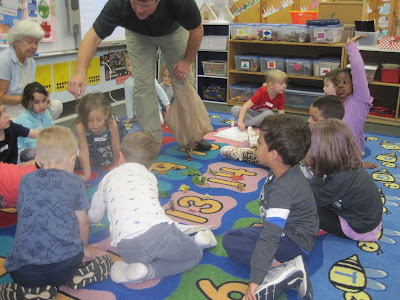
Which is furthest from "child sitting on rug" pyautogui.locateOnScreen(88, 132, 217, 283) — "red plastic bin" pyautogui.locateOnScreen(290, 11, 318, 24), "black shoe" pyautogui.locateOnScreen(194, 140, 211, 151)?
"red plastic bin" pyautogui.locateOnScreen(290, 11, 318, 24)

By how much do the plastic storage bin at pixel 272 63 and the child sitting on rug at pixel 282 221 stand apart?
9.66 ft

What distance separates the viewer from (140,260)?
1499 millimetres

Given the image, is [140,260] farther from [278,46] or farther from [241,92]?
[278,46]

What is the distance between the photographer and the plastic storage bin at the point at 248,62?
445 centimetres

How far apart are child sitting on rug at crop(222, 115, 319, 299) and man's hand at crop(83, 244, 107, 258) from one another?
55 cm

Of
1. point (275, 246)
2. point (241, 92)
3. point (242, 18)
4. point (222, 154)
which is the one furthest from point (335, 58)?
point (275, 246)

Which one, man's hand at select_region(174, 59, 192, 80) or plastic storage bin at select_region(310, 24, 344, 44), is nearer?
man's hand at select_region(174, 59, 192, 80)

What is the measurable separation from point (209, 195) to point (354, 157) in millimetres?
881

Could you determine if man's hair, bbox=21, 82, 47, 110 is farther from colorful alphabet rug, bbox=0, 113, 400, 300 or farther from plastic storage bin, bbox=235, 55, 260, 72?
plastic storage bin, bbox=235, 55, 260, 72

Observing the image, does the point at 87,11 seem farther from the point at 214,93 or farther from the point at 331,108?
the point at 331,108

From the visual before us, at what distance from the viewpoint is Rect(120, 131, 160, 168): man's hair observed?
1625 millimetres

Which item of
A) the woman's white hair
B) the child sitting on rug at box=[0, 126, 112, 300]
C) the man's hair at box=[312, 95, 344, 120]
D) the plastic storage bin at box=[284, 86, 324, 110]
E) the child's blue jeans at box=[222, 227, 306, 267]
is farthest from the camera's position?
the plastic storage bin at box=[284, 86, 324, 110]

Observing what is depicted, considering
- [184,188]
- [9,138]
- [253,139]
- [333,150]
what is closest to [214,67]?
[253,139]

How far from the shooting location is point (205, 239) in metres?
1.71
